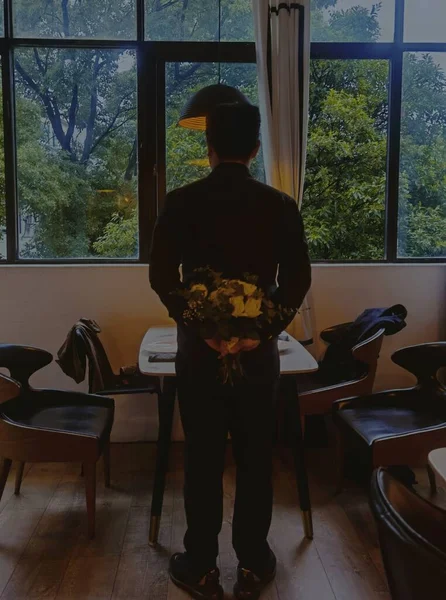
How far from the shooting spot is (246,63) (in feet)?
12.6

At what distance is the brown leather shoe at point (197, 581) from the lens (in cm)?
219

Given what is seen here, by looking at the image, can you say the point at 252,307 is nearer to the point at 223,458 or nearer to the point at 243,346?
the point at 243,346

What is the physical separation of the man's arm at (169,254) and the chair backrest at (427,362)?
1.56 meters

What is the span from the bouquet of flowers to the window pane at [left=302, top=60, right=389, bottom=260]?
2109 millimetres

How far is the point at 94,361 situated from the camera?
10.3 ft

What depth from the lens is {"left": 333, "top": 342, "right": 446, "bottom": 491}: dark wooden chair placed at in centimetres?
260

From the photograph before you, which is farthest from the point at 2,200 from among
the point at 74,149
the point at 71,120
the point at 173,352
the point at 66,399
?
the point at 173,352

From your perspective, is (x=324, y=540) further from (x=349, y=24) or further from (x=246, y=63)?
(x=349, y=24)

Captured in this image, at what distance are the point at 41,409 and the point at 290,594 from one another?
4.94ft

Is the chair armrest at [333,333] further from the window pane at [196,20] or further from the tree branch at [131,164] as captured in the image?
the window pane at [196,20]

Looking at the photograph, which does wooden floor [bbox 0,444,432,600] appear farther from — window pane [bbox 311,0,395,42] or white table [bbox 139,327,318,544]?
window pane [bbox 311,0,395,42]

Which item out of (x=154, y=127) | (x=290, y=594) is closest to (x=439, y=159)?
(x=154, y=127)

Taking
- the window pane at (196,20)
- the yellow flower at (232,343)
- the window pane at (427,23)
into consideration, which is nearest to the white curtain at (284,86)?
the window pane at (196,20)

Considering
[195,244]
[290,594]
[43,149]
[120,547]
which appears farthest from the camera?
[43,149]
